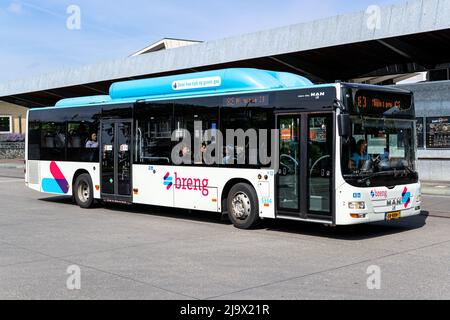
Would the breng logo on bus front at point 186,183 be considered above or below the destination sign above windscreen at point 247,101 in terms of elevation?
below

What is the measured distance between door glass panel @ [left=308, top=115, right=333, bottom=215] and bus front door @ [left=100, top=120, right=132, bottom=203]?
5.14 metres

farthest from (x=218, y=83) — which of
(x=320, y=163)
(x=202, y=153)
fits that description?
(x=320, y=163)

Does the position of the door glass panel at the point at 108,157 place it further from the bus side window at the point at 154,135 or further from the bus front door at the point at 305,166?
the bus front door at the point at 305,166

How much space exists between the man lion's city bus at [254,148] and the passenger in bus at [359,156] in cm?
2

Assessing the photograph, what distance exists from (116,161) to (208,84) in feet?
11.1

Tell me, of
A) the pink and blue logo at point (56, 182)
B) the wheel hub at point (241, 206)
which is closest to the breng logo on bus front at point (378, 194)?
the wheel hub at point (241, 206)

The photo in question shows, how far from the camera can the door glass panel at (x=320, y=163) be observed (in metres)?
9.64

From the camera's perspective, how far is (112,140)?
45.9 ft

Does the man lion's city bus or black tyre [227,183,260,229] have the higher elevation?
the man lion's city bus

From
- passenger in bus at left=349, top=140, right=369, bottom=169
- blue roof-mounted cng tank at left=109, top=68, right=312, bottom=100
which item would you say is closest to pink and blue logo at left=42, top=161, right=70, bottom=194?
blue roof-mounted cng tank at left=109, top=68, right=312, bottom=100

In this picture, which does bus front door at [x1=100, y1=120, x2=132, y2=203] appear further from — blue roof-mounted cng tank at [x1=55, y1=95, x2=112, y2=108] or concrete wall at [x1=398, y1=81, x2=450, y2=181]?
concrete wall at [x1=398, y1=81, x2=450, y2=181]

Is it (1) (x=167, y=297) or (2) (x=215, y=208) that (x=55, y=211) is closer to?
(2) (x=215, y=208)

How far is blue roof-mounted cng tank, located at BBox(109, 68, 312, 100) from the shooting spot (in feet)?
36.8
